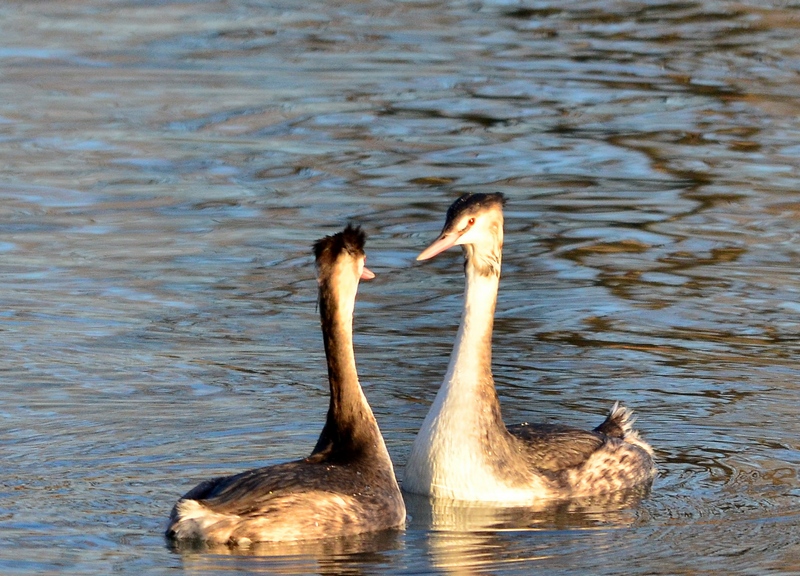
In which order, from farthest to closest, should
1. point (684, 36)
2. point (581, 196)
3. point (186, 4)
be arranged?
point (186, 4) → point (684, 36) → point (581, 196)

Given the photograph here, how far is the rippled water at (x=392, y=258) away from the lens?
8750mm

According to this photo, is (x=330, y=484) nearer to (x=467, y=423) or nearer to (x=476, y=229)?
(x=467, y=423)

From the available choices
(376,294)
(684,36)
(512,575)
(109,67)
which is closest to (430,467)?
(512,575)

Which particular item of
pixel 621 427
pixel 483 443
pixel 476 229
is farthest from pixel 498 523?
pixel 476 229

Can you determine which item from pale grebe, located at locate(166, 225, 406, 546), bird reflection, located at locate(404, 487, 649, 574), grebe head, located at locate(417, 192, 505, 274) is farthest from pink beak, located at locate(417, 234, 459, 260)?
bird reflection, located at locate(404, 487, 649, 574)

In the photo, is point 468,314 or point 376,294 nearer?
point 468,314

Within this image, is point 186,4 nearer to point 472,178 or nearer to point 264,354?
point 472,178

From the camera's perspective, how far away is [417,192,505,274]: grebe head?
904cm

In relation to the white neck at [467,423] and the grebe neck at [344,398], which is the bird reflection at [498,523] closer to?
the white neck at [467,423]

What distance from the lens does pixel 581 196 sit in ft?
54.1

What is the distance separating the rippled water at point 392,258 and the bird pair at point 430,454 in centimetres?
17

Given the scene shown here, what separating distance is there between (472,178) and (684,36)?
358 inches

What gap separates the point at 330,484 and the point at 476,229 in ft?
5.45

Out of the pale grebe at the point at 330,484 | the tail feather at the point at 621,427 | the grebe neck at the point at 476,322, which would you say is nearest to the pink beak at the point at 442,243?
the grebe neck at the point at 476,322
